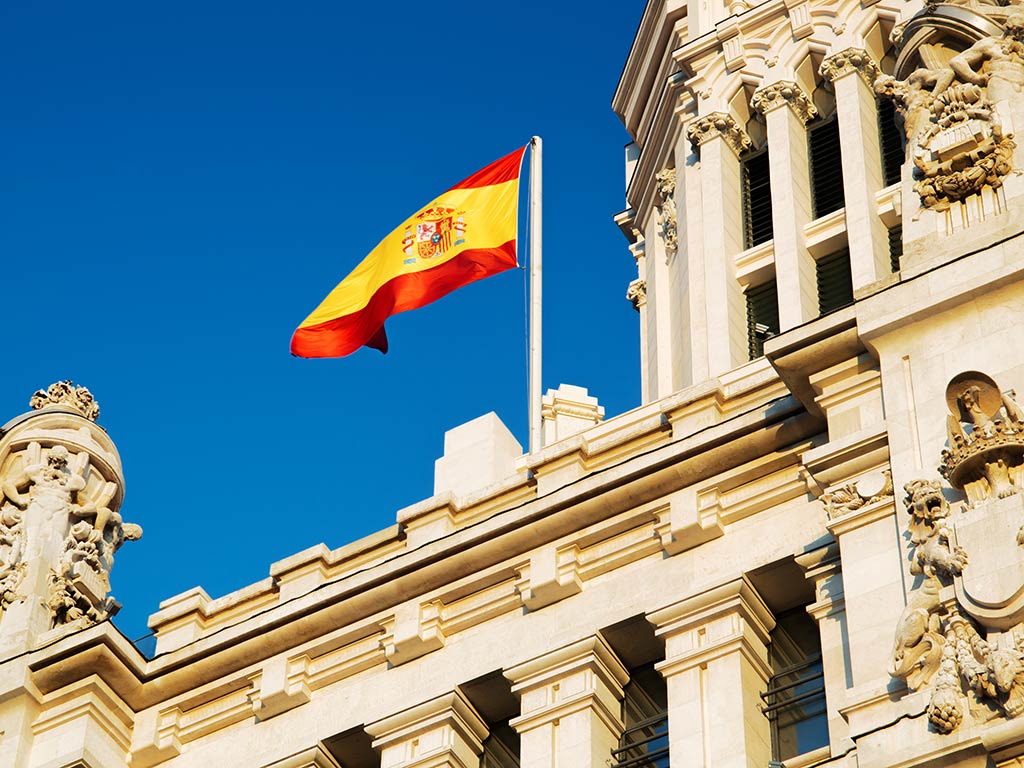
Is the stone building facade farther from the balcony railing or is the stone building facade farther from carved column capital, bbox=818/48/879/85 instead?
carved column capital, bbox=818/48/879/85

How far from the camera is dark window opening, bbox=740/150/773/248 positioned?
148 ft

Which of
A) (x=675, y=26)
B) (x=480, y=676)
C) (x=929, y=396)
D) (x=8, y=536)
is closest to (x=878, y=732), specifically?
(x=929, y=396)

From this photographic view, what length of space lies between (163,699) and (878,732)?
1180cm

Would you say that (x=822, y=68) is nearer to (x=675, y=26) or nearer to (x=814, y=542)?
(x=675, y=26)

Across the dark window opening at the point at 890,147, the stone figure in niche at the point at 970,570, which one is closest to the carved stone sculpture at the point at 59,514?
the stone figure in niche at the point at 970,570

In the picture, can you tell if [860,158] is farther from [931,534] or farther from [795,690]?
[931,534]

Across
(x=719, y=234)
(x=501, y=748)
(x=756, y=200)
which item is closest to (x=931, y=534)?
(x=501, y=748)

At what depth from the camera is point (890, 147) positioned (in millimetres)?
43938

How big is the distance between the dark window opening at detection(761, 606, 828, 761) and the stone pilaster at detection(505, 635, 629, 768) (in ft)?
6.52

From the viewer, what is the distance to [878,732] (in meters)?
23.7

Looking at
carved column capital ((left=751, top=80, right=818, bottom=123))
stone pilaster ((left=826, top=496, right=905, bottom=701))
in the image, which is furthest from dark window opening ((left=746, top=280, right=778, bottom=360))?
stone pilaster ((left=826, top=496, right=905, bottom=701))

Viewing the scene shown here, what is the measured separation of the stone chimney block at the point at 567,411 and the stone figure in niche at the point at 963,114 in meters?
13.5

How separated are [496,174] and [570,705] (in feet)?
50.7

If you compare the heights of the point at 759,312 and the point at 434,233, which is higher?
the point at 759,312
